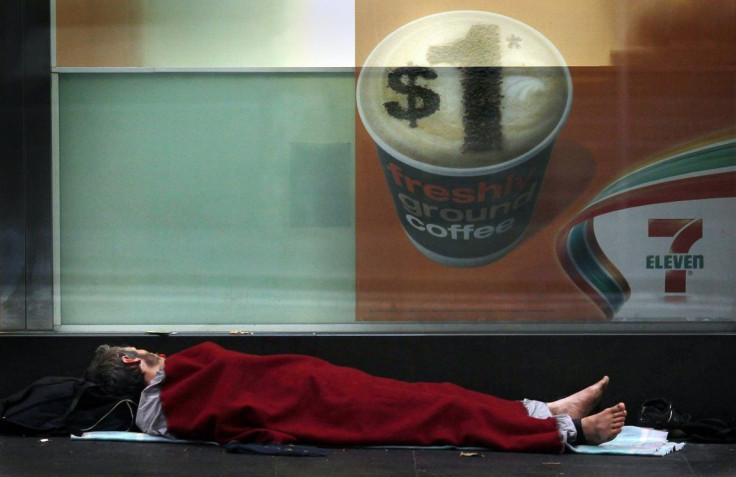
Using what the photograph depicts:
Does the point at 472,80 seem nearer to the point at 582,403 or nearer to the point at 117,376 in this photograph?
the point at 582,403

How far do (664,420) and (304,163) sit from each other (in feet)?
8.32

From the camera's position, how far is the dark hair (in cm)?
548

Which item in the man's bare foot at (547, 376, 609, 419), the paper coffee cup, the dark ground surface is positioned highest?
the paper coffee cup

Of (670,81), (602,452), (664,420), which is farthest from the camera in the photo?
(670,81)

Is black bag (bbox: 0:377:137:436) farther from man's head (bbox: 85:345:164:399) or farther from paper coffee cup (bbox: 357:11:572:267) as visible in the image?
paper coffee cup (bbox: 357:11:572:267)

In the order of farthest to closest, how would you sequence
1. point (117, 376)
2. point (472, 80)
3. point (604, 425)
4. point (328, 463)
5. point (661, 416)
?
point (472, 80), point (661, 416), point (117, 376), point (604, 425), point (328, 463)

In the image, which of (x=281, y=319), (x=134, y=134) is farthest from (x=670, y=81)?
(x=134, y=134)

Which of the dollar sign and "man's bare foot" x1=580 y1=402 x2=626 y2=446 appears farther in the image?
the dollar sign

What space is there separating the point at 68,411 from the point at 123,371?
14.1 inches

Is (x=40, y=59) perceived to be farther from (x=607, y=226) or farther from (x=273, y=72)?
(x=607, y=226)

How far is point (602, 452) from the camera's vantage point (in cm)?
529

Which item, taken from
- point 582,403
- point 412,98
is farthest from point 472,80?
point 582,403

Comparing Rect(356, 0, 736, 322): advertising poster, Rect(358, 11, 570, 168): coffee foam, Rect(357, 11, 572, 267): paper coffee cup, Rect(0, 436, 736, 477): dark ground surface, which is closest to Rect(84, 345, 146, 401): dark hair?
Rect(0, 436, 736, 477): dark ground surface

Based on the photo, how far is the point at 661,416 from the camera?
18.9 ft
